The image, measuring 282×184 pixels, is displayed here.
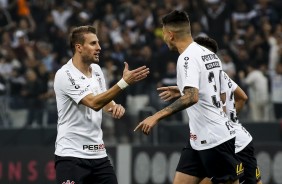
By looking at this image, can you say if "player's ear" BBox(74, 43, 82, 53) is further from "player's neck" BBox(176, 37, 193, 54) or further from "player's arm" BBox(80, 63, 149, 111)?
"player's neck" BBox(176, 37, 193, 54)

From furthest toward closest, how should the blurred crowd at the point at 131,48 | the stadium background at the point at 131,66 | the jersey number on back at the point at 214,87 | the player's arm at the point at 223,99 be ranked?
the blurred crowd at the point at 131,48, the stadium background at the point at 131,66, the player's arm at the point at 223,99, the jersey number on back at the point at 214,87

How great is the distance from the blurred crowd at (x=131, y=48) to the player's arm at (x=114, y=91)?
6.79 m

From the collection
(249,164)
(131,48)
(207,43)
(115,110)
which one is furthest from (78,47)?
(131,48)

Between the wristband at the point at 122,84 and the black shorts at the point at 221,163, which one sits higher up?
the wristband at the point at 122,84

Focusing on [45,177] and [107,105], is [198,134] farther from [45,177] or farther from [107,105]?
[45,177]

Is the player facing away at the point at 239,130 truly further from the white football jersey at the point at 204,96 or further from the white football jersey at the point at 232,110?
the white football jersey at the point at 204,96

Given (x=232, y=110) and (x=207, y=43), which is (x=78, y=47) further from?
(x=232, y=110)

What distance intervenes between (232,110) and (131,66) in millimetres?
9212

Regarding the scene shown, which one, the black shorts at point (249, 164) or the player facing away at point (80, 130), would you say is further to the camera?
the black shorts at point (249, 164)

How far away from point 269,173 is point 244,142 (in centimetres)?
515

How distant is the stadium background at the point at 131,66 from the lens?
1653cm

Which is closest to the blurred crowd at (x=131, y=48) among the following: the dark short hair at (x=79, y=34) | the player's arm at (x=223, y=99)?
the player's arm at (x=223, y=99)

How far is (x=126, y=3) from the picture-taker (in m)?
22.8

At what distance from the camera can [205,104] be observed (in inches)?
371
